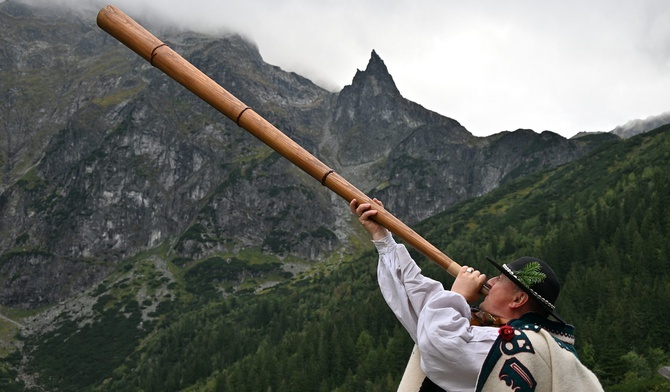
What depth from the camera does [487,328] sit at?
3834 millimetres

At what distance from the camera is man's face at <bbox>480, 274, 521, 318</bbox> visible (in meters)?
4.20

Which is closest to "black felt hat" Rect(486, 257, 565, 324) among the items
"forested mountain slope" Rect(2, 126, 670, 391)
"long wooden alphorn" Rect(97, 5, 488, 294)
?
"long wooden alphorn" Rect(97, 5, 488, 294)

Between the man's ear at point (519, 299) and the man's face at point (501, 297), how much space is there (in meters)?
0.01

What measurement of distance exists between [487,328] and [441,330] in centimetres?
38

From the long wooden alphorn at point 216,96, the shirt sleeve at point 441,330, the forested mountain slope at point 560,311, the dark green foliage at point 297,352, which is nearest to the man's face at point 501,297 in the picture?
the shirt sleeve at point 441,330

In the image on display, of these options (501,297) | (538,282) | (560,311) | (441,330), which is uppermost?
(538,282)

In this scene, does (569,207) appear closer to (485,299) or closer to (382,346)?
(382,346)

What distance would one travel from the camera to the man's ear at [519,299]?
4125mm

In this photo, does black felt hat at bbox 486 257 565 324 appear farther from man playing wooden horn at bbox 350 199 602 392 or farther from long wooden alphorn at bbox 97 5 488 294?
long wooden alphorn at bbox 97 5 488 294

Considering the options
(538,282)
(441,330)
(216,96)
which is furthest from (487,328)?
(216,96)

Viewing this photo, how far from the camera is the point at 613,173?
19938cm

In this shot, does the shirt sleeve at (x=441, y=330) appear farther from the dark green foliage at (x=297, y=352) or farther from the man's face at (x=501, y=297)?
the dark green foliage at (x=297, y=352)

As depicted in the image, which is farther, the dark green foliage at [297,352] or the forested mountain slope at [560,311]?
the dark green foliage at [297,352]

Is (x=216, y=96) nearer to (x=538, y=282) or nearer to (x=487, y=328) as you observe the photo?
(x=487, y=328)
